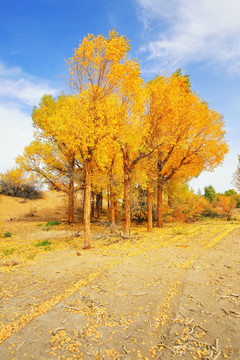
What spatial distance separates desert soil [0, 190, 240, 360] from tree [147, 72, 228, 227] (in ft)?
30.5

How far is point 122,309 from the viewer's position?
373 cm

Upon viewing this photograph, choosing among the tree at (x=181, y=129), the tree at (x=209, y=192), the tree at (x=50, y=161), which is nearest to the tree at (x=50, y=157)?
the tree at (x=50, y=161)

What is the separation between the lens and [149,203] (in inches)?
590

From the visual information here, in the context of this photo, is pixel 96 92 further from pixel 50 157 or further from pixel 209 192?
pixel 209 192

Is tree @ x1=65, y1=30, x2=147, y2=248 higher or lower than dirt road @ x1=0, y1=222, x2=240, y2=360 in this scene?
higher

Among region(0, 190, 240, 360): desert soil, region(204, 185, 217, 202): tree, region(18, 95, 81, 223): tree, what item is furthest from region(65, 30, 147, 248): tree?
region(204, 185, 217, 202): tree

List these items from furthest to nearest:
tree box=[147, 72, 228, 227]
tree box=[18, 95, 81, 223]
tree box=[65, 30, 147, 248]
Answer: tree box=[18, 95, 81, 223], tree box=[147, 72, 228, 227], tree box=[65, 30, 147, 248]

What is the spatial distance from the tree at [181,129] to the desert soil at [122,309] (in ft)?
30.5

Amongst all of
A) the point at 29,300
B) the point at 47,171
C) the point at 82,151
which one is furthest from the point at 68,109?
the point at 47,171

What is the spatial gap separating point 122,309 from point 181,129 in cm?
1344

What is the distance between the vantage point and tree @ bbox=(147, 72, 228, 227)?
13.7 m

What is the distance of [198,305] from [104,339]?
6.09ft

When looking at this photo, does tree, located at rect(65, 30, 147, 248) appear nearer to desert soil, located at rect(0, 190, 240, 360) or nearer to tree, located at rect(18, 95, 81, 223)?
desert soil, located at rect(0, 190, 240, 360)

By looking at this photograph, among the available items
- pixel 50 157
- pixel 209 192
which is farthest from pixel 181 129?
pixel 209 192
